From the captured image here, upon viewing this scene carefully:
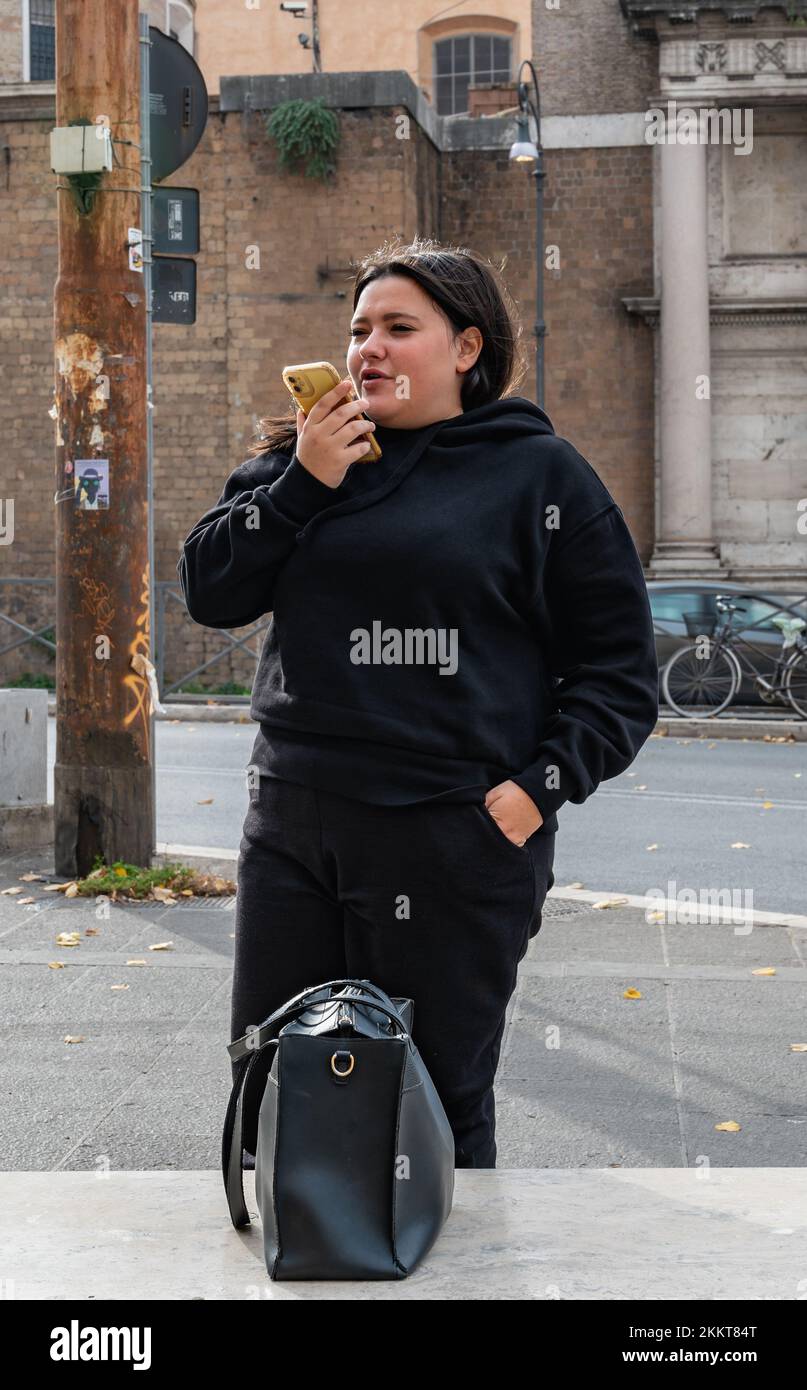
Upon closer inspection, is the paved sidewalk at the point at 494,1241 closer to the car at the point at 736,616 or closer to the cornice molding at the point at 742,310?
the car at the point at 736,616

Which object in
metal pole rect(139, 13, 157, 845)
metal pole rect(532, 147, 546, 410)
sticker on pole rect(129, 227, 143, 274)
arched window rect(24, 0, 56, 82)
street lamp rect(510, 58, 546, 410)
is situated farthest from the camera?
arched window rect(24, 0, 56, 82)

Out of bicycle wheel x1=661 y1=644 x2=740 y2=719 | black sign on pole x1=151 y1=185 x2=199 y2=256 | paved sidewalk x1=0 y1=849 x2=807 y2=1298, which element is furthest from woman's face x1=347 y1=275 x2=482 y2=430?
bicycle wheel x1=661 y1=644 x2=740 y2=719

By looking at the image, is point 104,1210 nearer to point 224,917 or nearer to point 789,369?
point 224,917

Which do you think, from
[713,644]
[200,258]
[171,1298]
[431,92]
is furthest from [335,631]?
[431,92]

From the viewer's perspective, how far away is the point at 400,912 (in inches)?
108

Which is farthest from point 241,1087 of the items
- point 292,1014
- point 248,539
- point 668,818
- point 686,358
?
point 686,358

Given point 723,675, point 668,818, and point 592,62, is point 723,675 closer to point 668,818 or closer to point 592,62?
point 668,818

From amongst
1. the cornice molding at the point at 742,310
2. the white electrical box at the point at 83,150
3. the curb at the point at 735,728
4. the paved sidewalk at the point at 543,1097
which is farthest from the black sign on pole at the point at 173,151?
the cornice molding at the point at 742,310

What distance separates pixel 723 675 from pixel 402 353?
1530 centimetres

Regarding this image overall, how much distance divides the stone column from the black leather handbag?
24354 millimetres

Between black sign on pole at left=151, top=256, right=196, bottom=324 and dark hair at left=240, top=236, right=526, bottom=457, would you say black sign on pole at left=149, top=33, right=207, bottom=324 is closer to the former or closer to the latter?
black sign on pole at left=151, top=256, right=196, bottom=324

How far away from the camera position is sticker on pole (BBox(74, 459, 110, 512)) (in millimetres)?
7453

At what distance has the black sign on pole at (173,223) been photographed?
786 cm

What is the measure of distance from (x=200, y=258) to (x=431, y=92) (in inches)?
481
